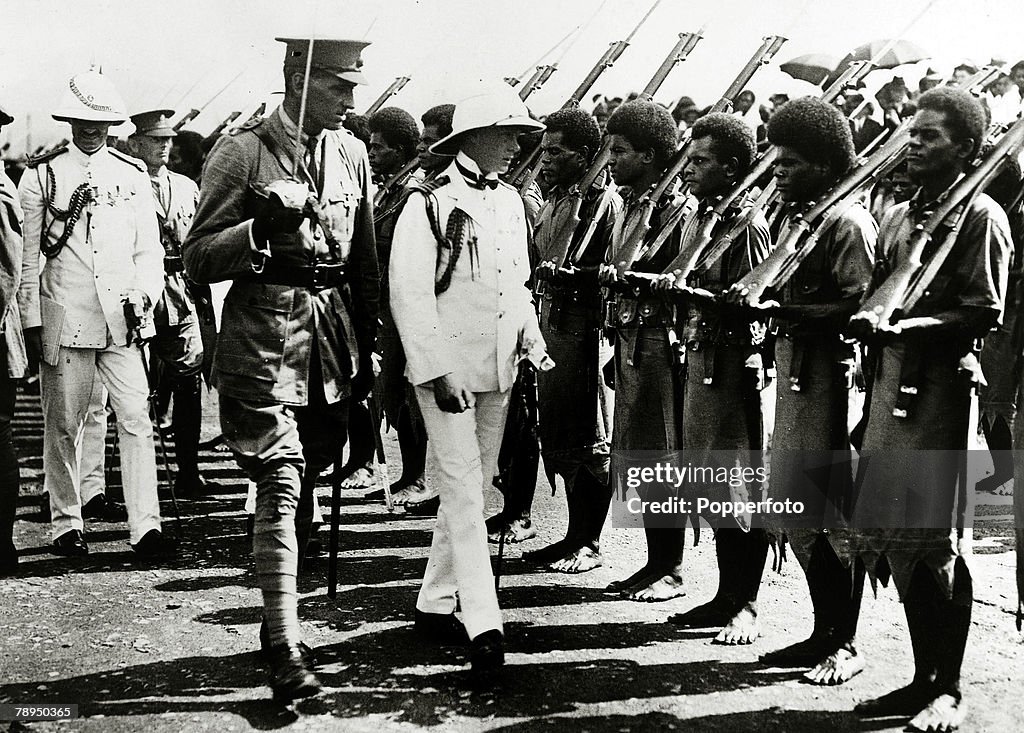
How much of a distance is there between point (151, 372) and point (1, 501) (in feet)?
7.33

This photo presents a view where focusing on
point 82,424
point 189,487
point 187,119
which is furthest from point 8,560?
point 187,119

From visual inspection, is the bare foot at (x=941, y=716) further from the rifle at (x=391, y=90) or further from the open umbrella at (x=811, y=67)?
the rifle at (x=391, y=90)

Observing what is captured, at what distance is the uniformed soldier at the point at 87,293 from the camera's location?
18.4ft

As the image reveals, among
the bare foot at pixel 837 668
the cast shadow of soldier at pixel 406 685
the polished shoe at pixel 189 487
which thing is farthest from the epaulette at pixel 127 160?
the bare foot at pixel 837 668

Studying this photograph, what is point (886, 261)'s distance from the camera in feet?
13.0

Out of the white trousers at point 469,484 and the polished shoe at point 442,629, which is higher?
the white trousers at point 469,484

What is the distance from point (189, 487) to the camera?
704cm

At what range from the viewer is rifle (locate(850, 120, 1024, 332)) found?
3.54 m

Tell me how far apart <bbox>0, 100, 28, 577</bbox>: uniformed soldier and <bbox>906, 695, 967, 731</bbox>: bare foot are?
400 centimetres

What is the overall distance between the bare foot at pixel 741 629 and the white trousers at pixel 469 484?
93cm

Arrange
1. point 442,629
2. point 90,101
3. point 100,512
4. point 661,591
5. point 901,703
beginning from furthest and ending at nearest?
point 100,512
point 90,101
point 661,591
point 442,629
point 901,703

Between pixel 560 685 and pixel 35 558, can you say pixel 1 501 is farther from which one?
pixel 560 685

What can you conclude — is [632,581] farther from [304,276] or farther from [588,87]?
[588,87]

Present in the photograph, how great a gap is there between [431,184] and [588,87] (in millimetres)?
3054
